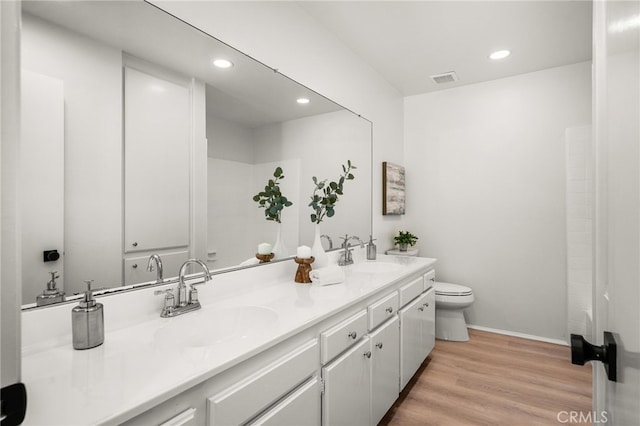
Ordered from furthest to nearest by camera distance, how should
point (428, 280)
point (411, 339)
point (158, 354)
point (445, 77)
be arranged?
point (445, 77) → point (428, 280) → point (411, 339) → point (158, 354)

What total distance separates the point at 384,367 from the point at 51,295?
1.56 m

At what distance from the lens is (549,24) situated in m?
2.36

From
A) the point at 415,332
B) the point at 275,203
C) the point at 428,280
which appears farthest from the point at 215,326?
the point at 428,280

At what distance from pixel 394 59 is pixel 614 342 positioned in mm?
2804

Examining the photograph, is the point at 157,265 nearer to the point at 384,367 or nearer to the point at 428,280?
the point at 384,367

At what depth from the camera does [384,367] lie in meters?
1.80

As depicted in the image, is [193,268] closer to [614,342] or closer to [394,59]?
[614,342]

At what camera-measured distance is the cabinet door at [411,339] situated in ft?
6.70

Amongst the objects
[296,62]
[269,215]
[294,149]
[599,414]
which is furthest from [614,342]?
[296,62]

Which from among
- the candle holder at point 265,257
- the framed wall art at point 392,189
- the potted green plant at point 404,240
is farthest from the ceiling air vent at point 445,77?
the candle holder at point 265,257

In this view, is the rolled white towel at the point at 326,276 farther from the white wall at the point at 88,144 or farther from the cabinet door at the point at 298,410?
the white wall at the point at 88,144

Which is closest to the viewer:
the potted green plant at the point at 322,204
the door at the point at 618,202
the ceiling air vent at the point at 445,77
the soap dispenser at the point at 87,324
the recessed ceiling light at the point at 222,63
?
the door at the point at 618,202

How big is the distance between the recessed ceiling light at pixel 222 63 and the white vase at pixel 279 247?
88 cm

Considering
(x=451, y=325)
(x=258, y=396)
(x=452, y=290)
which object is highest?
(x=258, y=396)
